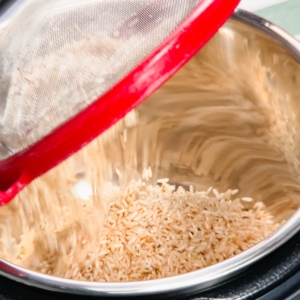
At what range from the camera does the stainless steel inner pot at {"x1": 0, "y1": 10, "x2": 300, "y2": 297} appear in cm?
87

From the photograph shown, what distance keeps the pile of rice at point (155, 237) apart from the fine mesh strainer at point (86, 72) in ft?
1.40

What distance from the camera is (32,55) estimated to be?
591mm

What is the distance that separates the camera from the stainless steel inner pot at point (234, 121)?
0.87m

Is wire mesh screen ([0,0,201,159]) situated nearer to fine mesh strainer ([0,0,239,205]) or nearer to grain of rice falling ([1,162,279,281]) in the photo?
fine mesh strainer ([0,0,239,205])

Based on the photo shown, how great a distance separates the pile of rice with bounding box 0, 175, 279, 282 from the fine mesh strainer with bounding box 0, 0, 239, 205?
43 cm

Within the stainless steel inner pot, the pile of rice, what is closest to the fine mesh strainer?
the stainless steel inner pot

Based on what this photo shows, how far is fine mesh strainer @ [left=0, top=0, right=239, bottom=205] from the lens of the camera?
0.55m

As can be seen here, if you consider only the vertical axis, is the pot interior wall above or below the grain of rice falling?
above

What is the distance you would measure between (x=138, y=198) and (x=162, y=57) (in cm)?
62

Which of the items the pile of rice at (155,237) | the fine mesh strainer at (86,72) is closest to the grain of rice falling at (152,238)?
the pile of rice at (155,237)

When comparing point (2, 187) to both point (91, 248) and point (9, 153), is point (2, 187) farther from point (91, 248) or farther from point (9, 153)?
point (91, 248)

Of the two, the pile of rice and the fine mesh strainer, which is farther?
the pile of rice

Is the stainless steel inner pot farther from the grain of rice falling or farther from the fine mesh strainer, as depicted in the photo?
the fine mesh strainer

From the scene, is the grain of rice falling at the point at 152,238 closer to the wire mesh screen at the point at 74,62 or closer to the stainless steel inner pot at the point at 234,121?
the stainless steel inner pot at the point at 234,121
